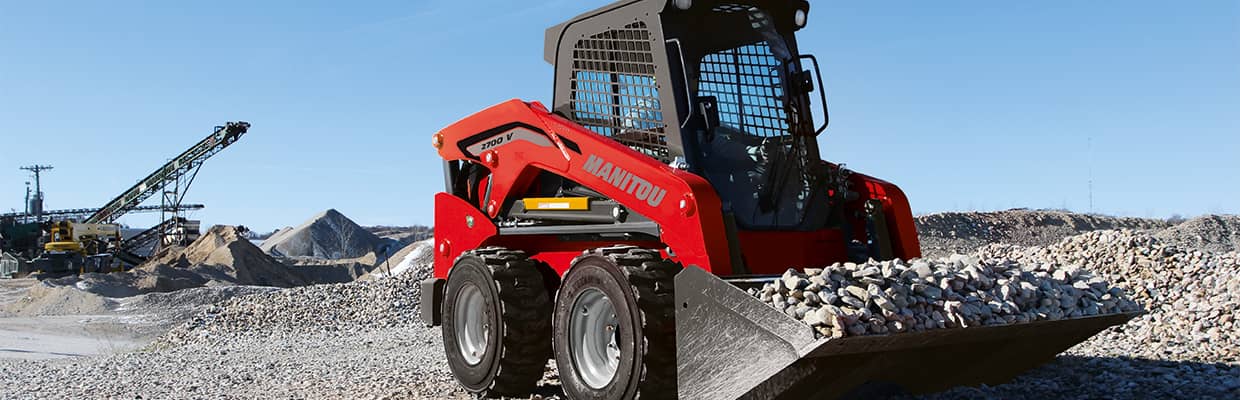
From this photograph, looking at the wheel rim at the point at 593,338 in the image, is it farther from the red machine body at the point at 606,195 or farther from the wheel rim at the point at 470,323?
the wheel rim at the point at 470,323

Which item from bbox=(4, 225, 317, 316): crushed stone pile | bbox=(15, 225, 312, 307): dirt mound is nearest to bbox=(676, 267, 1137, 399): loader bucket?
bbox=(4, 225, 317, 316): crushed stone pile

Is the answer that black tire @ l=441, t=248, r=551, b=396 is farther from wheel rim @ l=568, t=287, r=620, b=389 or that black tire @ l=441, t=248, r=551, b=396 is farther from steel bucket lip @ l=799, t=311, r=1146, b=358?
steel bucket lip @ l=799, t=311, r=1146, b=358

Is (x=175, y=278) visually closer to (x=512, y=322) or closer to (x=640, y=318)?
(x=512, y=322)

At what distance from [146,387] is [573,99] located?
14.4ft

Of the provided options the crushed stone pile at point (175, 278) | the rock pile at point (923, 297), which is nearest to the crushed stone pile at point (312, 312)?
the crushed stone pile at point (175, 278)

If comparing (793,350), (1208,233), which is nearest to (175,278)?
(793,350)

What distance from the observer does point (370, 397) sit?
727cm

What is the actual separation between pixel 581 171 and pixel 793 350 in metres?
2.40

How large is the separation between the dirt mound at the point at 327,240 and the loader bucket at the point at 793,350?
170 ft

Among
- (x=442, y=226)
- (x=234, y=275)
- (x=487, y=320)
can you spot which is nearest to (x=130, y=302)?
(x=234, y=275)

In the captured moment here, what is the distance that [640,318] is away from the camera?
215 inches

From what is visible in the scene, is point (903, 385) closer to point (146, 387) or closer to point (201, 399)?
point (201, 399)

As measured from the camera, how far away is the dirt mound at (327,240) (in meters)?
56.4

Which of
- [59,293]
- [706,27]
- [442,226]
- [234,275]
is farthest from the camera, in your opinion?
[234,275]
